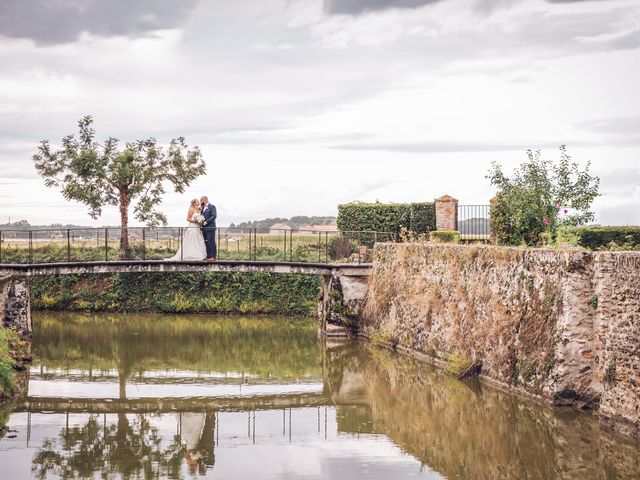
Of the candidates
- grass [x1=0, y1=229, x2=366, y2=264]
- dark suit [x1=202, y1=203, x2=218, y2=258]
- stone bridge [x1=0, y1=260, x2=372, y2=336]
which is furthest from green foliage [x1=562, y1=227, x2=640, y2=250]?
grass [x1=0, y1=229, x2=366, y2=264]

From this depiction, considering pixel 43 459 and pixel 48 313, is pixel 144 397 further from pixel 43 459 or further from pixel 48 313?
pixel 48 313

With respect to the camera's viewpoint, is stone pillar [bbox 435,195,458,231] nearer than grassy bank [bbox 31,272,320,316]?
Yes

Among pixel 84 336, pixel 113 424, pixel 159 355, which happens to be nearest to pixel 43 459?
pixel 113 424

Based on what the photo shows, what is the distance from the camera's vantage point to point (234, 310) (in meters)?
37.1

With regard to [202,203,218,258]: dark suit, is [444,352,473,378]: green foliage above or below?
below

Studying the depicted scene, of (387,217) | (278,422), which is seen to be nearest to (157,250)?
(387,217)

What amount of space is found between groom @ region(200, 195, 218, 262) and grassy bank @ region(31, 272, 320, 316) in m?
7.55

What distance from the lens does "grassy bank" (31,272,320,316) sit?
37.1 m

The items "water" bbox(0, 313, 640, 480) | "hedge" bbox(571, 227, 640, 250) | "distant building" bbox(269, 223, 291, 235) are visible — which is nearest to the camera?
"water" bbox(0, 313, 640, 480)

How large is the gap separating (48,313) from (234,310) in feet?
23.8

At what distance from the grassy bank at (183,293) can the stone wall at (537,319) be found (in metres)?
11.1

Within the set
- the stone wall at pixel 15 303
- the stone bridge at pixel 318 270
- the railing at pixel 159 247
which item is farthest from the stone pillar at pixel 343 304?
the stone wall at pixel 15 303

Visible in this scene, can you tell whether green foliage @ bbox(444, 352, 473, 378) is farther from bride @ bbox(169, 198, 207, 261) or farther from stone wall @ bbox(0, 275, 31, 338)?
stone wall @ bbox(0, 275, 31, 338)

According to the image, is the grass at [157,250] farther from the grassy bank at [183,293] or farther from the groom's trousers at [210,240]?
the groom's trousers at [210,240]
